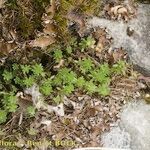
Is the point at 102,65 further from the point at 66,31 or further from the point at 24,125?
the point at 24,125

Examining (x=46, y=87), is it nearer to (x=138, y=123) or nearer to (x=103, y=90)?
(x=103, y=90)

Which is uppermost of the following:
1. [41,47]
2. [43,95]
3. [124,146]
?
[41,47]

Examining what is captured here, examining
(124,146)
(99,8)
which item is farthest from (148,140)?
(99,8)

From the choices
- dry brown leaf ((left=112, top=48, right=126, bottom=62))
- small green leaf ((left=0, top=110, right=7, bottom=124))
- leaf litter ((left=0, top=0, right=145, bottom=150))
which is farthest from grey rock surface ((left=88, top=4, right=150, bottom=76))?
small green leaf ((left=0, top=110, right=7, bottom=124))

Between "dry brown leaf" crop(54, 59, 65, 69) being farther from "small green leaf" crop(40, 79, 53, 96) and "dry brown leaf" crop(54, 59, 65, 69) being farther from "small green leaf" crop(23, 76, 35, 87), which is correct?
"small green leaf" crop(23, 76, 35, 87)

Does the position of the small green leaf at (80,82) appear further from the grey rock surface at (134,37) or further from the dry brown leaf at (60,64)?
the grey rock surface at (134,37)

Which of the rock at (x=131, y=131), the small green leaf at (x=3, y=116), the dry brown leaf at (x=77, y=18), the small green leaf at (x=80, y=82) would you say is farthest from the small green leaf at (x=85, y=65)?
the small green leaf at (x=3, y=116)
